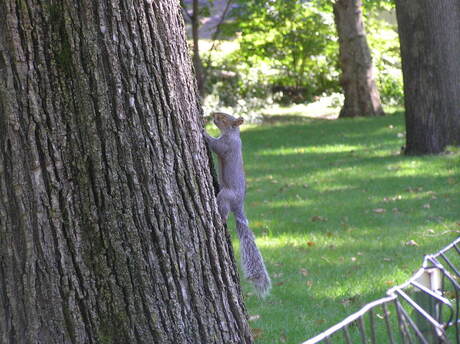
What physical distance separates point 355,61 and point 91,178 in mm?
13548

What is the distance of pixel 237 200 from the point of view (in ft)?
13.3

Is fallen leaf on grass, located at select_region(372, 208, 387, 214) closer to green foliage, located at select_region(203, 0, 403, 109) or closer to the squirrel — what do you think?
the squirrel

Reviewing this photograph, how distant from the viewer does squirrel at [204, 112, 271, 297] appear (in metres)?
3.94

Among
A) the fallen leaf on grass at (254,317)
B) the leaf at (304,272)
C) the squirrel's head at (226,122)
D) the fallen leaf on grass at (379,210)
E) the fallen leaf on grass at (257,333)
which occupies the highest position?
the squirrel's head at (226,122)

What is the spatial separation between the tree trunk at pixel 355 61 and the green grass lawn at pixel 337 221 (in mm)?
3009

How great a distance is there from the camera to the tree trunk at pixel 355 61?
1544 centimetres

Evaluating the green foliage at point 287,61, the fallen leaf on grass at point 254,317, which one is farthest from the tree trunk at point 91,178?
the green foliage at point 287,61

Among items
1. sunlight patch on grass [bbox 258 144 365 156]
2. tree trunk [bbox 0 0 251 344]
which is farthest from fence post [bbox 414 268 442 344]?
sunlight patch on grass [bbox 258 144 365 156]

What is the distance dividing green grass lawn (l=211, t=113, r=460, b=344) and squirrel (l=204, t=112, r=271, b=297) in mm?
636

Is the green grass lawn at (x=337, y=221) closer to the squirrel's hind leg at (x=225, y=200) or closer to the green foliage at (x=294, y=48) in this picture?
the squirrel's hind leg at (x=225, y=200)

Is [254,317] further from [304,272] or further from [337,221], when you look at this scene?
[337,221]

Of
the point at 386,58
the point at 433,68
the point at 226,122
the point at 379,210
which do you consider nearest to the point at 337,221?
the point at 379,210

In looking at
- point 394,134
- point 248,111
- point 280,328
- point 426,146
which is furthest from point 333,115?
point 280,328

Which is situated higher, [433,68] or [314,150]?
[433,68]
